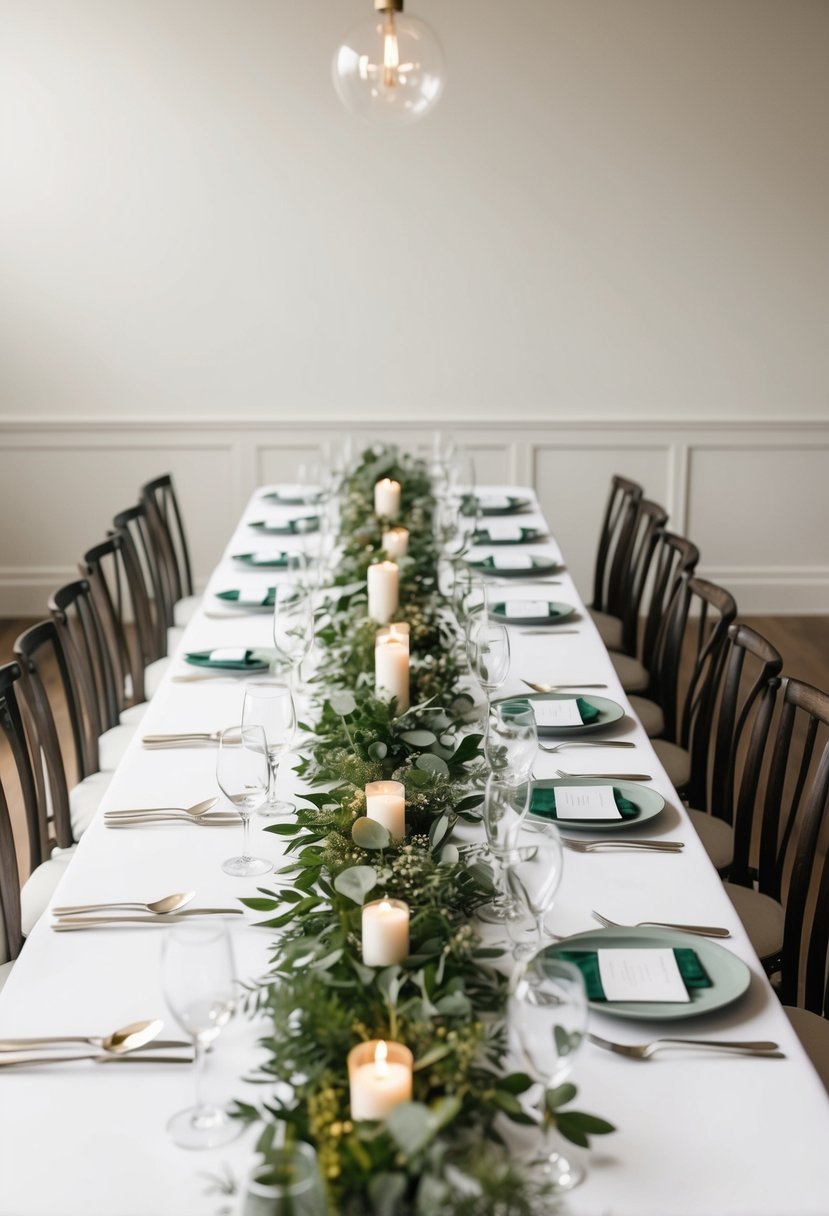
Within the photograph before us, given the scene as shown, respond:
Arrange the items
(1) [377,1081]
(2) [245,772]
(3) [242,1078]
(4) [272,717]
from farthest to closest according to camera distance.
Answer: (4) [272,717]
(2) [245,772]
(3) [242,1078]
(1) [377,1081]

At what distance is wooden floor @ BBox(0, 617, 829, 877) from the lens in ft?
17.8

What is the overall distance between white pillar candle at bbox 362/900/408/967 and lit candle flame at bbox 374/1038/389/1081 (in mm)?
212

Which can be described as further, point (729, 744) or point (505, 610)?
point (505, 610)

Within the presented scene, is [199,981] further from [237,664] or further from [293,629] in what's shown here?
[237,664]

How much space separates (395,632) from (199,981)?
1251mm

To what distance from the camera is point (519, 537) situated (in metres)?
4.23

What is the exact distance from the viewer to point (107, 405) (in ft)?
19.4

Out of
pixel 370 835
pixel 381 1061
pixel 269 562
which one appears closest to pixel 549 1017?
pixel 381 1061

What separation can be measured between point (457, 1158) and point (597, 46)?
210 inches

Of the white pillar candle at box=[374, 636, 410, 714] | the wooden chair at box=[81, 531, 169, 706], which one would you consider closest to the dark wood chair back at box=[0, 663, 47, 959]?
the white pillar candle at box=[374, 636, 410, 714]

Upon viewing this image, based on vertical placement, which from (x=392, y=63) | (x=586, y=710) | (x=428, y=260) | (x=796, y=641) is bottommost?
(x=796, y=641)

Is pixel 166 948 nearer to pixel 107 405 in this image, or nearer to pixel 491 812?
pixel 491 812

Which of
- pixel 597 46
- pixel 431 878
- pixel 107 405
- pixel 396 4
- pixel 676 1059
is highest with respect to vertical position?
pixel 597 46

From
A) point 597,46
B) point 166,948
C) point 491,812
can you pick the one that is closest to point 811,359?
point 597,46
